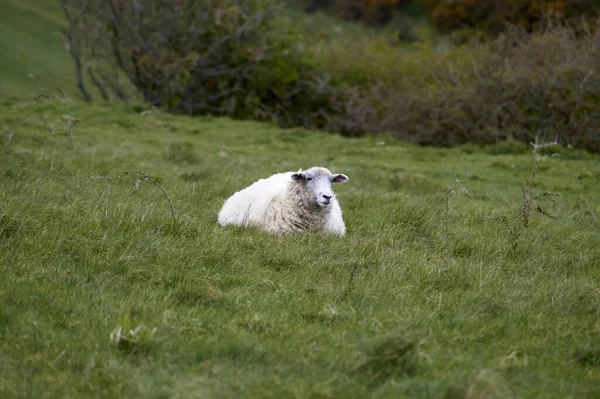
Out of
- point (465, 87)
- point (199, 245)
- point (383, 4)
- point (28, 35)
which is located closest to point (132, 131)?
point (465, 87)

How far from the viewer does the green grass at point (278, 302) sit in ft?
13.0

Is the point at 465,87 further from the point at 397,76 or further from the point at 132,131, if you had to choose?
the point at 132,131

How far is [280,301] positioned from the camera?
16.7 ft

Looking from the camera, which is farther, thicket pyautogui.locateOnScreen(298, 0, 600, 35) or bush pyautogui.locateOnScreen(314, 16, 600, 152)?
thicket pyautogui.locateOnScreen(298, 0, 600, 35)

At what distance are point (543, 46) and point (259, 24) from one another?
11.5 meters

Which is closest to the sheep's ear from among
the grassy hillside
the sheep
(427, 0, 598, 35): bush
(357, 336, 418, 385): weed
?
the sheep

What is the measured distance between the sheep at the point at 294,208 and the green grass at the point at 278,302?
0.29 metres

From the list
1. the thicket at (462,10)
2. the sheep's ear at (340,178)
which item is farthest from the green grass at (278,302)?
the thicket at (462,10)

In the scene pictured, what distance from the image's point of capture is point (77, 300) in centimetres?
476

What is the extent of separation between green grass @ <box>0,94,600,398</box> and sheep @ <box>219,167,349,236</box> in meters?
0.29

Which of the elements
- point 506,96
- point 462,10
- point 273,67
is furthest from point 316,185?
point 462,10

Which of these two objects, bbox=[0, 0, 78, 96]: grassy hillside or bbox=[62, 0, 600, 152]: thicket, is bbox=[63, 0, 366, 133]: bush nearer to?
bbox=[62, 0, 600, 152]: thicket

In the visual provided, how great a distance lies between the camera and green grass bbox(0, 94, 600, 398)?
13.0ft

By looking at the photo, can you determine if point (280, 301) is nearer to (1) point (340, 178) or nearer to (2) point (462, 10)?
(1) point (340, 178)
